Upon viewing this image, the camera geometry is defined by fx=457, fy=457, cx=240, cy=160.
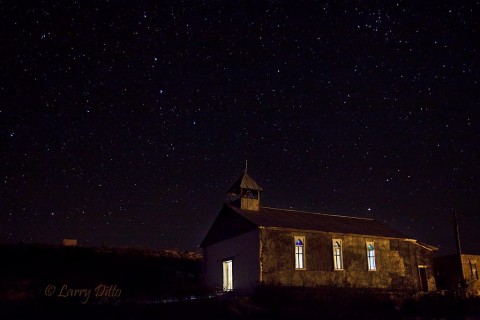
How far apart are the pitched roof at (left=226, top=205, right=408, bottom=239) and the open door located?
2950 millimetres

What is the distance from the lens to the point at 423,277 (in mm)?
34094

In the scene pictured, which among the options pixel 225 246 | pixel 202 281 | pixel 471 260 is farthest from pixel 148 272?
pixel 471 260

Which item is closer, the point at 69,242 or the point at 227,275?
the point at 227,275

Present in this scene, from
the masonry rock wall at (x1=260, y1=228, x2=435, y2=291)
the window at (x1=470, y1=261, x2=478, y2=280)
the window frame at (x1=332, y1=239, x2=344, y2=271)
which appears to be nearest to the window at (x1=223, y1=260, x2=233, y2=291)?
the masonry rock wall at (x1=260, y1=228, x2=435, y2=291)

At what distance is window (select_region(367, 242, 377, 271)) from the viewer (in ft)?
101

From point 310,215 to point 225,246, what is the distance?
7456 millimetres

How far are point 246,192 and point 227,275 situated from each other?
19.3ft

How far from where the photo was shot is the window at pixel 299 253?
28.0 meters

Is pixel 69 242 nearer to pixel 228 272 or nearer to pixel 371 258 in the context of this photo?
pixel 228 272

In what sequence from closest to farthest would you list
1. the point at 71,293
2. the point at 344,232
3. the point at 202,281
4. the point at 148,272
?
the point at 71,293 < the point at 344,232 < the point at 202,281 < the point at 148,272

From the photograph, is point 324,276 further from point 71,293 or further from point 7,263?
point 7,263

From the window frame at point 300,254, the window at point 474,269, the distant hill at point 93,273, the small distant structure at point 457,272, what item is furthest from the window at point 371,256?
the window at point 474,269

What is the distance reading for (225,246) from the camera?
31.0 metres

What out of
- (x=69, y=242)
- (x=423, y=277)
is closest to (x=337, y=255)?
(x=423, y=277)
